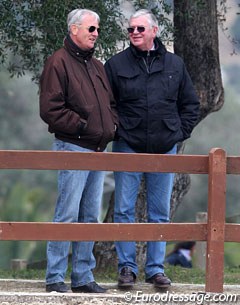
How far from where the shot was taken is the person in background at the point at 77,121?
675 centimetres

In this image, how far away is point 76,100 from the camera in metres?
6.80

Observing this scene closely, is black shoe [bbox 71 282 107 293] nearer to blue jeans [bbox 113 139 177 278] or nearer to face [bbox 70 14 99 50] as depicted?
blue jeans [bbox 113 139 177 278]

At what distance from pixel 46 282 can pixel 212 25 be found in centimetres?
374

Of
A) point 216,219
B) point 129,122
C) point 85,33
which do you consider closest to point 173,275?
point 216,219

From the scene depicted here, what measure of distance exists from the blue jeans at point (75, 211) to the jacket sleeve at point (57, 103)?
25 cm

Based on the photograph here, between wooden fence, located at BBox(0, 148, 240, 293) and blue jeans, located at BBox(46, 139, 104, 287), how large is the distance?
137mm

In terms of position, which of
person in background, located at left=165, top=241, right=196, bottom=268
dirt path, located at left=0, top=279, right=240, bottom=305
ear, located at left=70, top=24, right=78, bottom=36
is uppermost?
ear, located at left=70, top=24, right=78, bottom=36

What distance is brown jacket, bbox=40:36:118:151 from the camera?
6715 mm

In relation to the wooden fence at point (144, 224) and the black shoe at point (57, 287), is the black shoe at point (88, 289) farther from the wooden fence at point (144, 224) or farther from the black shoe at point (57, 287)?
the wooden fence at point (144, 224)

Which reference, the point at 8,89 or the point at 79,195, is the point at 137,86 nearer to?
the point at 79,195

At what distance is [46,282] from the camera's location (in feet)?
23.2

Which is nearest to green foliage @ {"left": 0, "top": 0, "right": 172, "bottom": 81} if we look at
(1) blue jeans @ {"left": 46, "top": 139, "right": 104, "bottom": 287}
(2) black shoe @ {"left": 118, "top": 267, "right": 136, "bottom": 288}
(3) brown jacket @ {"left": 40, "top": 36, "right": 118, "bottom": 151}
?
(3) brown jacket @ {"left": 40, "top": 36, "right": 118, "bottom": 151}

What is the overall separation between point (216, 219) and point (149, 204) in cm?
58

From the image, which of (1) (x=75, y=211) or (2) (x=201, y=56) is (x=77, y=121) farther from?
(2) (x=201, y=56)
